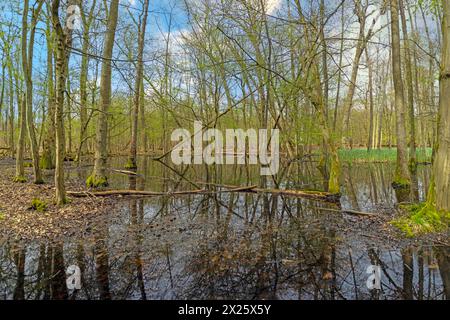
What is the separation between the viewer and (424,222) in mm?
4609

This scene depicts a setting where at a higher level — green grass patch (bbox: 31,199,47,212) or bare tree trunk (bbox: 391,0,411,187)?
bare tree trunk (bbox: 391,0,411,187)

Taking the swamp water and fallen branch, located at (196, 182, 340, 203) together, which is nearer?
the swamp water

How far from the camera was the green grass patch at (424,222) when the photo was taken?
14.7ft

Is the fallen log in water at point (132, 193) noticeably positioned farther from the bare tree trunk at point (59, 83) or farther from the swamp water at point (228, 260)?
the swamp water at point (228, 260)

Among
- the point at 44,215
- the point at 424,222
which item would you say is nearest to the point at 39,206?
the point at 44,215

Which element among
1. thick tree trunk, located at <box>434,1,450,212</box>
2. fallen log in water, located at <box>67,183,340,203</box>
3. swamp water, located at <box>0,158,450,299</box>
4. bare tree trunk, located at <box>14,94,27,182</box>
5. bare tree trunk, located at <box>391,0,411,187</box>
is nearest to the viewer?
swamp water, located at <box>0,158,450,299</box>

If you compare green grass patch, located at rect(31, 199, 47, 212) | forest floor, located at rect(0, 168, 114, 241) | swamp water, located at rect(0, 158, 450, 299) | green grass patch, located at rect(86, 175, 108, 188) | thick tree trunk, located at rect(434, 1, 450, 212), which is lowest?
swamp water, located at rect(0, 158, 450, 299)

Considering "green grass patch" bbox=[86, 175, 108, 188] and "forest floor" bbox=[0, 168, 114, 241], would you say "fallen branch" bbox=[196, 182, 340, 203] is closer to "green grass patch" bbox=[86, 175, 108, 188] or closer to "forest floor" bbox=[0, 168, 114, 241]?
"forest floor" bbox=[0, 168, 114, 241]

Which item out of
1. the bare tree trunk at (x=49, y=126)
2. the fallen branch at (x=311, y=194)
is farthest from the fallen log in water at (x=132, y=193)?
the bare tree trunk at (x=49, y=126)

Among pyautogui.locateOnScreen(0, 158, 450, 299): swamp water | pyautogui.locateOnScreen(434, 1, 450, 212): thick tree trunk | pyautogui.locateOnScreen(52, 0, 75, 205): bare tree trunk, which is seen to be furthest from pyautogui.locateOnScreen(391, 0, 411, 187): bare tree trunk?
pyautogui.locateOnScreen(52, 0, 75, 205): bare tree trunk

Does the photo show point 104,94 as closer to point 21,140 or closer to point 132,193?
point 21,140

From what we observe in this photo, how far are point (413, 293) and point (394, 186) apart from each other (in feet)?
25.2

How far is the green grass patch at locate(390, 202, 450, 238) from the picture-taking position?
4.47m

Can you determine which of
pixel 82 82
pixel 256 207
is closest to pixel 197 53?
pixel 82 82
